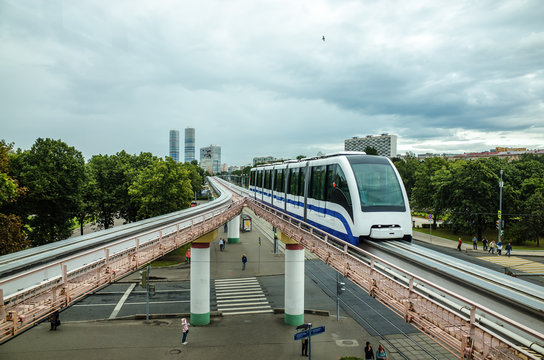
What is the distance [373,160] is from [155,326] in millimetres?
19667

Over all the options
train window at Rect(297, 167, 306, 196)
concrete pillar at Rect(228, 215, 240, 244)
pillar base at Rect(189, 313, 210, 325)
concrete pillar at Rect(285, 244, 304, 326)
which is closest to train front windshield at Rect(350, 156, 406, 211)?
train window at Rect(297, 167, 306, 196)

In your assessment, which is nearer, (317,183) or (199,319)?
(317,183)

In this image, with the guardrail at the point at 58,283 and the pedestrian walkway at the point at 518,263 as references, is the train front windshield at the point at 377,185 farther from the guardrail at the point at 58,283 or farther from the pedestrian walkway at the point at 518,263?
the pedestrian walkway at the point at 518,263

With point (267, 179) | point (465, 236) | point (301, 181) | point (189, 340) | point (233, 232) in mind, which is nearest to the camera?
point (189, 340)

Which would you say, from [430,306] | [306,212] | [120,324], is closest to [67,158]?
[120,324]

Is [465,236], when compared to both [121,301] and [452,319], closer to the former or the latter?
[121,301]

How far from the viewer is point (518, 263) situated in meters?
35.5

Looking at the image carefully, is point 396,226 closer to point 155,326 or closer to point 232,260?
point 155,326

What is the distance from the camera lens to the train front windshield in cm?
1443

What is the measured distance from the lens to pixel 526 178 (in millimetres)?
50062

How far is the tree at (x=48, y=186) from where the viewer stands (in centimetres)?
2994

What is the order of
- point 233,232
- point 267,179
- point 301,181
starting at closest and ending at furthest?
point 301,181, point 267,179, point 233,232

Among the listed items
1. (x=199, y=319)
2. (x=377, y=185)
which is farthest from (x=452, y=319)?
(x=199, y=319)

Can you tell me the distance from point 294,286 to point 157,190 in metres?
22.9
